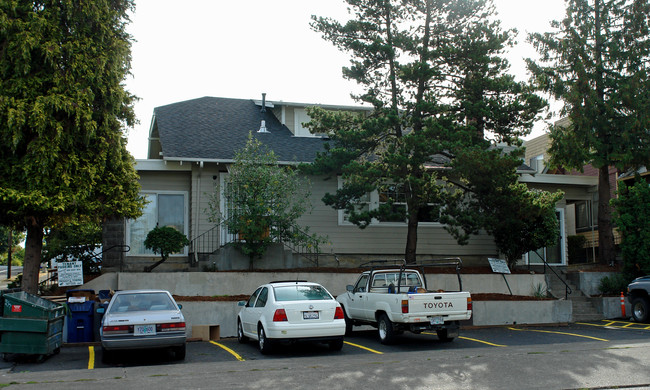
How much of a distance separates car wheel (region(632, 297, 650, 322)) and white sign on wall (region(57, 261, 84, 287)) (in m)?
17.2

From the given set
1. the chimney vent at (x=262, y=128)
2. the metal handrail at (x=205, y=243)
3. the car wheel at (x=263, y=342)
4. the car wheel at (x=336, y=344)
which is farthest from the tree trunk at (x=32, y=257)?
the chimney vent at (x=262, y=128)

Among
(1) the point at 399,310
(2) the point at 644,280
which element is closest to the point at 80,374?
(1) the point at 399,310

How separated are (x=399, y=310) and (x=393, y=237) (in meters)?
10.1

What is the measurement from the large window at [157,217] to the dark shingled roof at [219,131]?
1778mm

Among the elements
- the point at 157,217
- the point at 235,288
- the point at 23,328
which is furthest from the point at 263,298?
the point at 157,217

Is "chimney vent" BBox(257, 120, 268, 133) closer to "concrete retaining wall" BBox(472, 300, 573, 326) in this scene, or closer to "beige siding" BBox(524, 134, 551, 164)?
"concrete retaining wall" BBox(472, 300, 573, 326)

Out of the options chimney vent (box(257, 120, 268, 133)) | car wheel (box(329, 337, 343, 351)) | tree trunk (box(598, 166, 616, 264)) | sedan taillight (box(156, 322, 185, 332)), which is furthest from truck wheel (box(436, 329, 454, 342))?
tree trunk (box(598, 166, 616, 264))

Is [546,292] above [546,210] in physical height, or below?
below

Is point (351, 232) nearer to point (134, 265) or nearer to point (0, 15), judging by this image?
point (134, 265)

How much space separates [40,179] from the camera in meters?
14.7

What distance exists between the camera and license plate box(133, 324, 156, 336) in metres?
11.1

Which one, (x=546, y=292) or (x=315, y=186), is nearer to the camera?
(x=546, y=292)

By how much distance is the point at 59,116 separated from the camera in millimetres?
15234

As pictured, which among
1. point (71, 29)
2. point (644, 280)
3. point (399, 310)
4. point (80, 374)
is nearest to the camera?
point (80, 374)
